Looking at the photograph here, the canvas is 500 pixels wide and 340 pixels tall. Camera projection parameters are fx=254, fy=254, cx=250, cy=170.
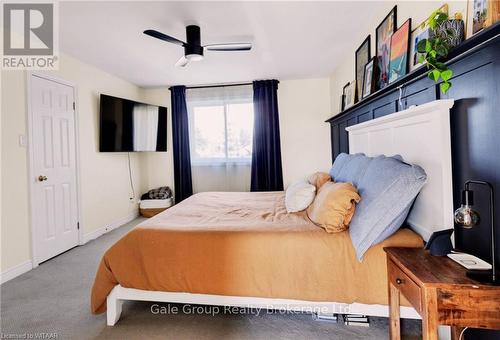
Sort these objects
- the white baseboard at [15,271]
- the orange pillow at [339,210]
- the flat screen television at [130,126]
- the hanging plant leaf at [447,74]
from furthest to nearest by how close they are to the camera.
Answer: the flat screen television at [130,126]
the white baseboard at [15,271]
the orange pillow at [339,210]
the hanging plant leaf at [447,74]

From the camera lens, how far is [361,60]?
Answer: 2.95 metres

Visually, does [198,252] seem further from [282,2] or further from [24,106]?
[24,106]

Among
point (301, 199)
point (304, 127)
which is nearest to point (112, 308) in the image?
point (301, 199)

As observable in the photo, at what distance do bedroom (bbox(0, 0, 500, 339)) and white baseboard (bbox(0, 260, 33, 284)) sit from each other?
0.04ft

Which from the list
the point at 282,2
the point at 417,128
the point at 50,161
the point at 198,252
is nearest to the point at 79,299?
the point at 198,252

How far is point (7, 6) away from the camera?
2254 millimetres

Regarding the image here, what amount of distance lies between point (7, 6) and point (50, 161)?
1578mm

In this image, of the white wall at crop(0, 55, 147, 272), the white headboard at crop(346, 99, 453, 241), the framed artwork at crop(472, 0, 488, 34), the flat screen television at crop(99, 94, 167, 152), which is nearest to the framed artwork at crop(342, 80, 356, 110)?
the white headboard at crop(346, 99, 453, 241)

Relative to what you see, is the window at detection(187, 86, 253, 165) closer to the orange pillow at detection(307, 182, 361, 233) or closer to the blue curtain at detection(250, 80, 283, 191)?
the blue curtain at detection(250, 80, 283, 191)
